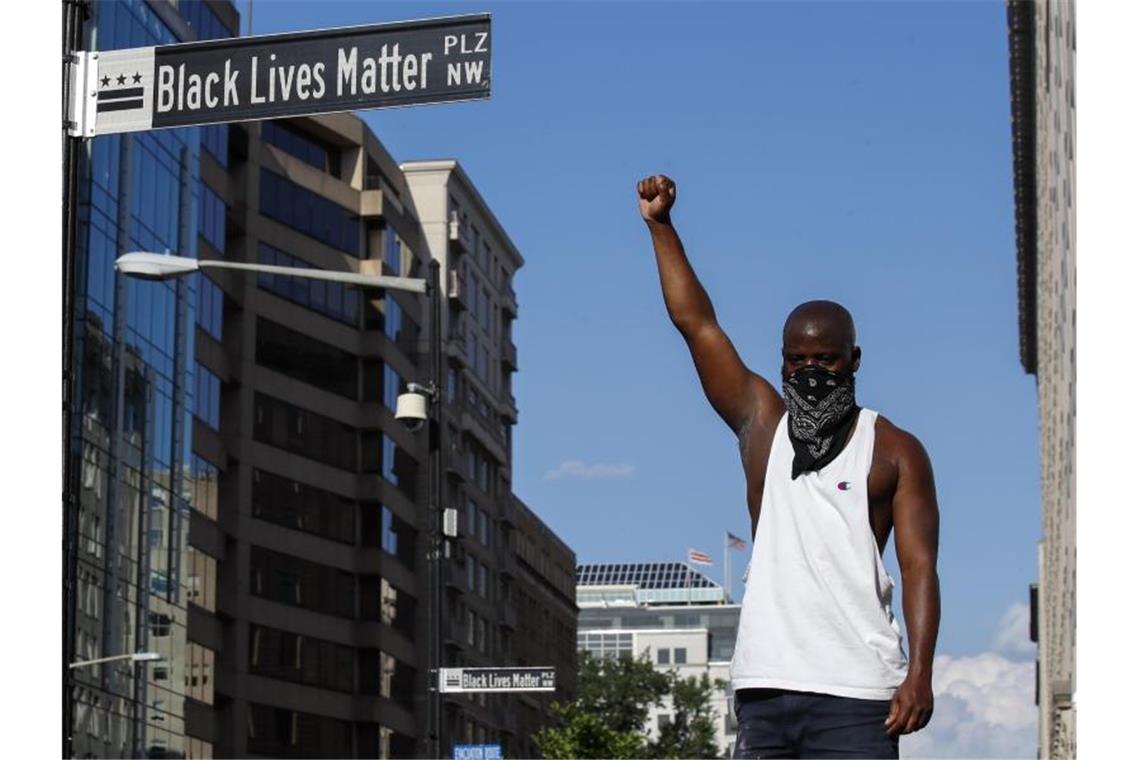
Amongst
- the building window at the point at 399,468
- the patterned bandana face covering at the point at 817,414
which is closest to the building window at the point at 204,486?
the building window at the point at 399,468

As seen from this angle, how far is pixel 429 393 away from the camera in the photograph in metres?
27.9

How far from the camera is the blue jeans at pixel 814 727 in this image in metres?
5.39

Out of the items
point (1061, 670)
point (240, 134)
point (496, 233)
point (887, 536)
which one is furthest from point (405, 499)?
point (887, 536)

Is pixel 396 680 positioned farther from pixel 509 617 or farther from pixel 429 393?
pixel 429 393

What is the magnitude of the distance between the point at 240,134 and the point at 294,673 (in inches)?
757

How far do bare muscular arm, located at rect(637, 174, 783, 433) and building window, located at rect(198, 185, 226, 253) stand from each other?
216 ft

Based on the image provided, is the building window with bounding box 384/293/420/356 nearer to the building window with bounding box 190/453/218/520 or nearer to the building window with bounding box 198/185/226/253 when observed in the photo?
the building window with bounding box 198/185/226/253

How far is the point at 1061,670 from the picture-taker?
60.4 meters

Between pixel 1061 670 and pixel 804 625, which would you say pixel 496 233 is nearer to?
pixel 1061 670

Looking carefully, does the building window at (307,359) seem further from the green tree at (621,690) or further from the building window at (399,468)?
the green tree at (621,690)

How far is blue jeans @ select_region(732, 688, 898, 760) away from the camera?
17.7 ft

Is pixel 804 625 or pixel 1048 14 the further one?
pixel 1048 14

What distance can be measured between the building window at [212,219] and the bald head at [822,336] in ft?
217

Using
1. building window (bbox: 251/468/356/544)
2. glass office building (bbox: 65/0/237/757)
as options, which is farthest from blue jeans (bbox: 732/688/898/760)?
building window (bbox: 251/468/356/544)
